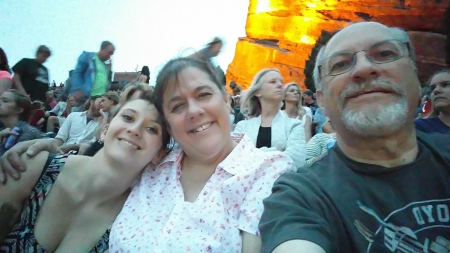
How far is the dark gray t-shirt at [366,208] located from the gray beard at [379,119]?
0.48ft

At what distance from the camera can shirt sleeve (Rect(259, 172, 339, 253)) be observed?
1192 mm

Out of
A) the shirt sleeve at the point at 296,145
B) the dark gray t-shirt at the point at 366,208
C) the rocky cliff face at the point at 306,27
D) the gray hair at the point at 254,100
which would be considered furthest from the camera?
the rocky cliff face at the point at 306,27

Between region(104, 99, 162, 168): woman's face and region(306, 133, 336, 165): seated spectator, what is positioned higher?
region(104, 99, 162, 168): woman's face

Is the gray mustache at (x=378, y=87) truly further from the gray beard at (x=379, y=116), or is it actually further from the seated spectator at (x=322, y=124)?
the seated spectator at (x=322, y=124)

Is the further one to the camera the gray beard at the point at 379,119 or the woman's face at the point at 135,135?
the woman's face at the point at 135,135

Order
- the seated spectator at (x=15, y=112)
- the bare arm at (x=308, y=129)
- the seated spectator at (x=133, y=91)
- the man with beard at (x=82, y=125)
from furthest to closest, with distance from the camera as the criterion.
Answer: the man with beard at (x=82, y=125)
the bare arm at (x=308, y=129)
the seated spectator at (x=15, y=112)
the seated spectator at (x=133, y=91)

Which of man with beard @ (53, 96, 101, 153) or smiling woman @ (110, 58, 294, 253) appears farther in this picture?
man with beard @ (53, 96, 101, 153)

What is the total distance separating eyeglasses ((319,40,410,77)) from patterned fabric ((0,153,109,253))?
1.48 meters

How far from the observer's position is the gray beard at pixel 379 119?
1454 millimetres

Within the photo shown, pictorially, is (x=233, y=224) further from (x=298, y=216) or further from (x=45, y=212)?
(x=45, y=212)

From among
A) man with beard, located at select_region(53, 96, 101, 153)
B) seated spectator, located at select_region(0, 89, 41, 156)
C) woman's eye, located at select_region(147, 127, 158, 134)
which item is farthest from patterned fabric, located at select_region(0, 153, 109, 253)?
man with beard, located at select_region(53, 96, 101, 153)

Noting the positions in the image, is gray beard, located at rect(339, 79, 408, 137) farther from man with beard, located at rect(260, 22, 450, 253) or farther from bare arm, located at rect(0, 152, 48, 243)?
bare arm, located at rect(0, 152, 48, 243)

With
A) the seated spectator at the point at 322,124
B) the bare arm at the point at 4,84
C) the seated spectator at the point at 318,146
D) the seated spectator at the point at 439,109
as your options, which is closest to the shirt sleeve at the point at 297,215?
the seated spectator at the point at 439,109

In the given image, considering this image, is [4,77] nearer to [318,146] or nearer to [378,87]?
[318,146]
